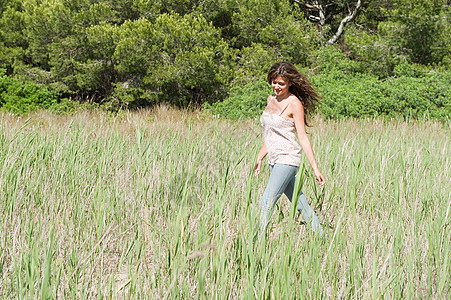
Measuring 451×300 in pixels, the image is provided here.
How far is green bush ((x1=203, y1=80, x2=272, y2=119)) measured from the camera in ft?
31.3

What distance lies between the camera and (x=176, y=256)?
1647mm

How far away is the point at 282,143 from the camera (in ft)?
9.12

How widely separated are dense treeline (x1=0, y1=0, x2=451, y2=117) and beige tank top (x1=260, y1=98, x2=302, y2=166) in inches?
332

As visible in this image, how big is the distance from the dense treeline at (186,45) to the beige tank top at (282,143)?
8424mm

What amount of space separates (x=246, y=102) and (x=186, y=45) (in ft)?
8.51

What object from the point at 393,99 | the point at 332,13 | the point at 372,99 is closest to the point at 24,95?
the point at 372,99

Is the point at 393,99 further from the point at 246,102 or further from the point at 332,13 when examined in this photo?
the point at 332,13

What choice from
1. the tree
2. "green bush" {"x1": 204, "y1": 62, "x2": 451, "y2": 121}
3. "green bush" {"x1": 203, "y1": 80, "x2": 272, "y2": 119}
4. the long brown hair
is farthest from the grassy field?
the tree

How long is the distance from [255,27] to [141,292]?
1128cm

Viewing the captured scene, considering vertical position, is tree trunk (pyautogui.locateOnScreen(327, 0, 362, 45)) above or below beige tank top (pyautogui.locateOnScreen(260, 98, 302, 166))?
above

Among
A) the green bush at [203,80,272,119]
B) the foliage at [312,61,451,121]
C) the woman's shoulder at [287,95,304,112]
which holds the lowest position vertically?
the green bush at [203,80,272,119]

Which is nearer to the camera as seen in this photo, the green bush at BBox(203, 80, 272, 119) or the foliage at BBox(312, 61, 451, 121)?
the foliage at BBox(312, 61, 451, 121)

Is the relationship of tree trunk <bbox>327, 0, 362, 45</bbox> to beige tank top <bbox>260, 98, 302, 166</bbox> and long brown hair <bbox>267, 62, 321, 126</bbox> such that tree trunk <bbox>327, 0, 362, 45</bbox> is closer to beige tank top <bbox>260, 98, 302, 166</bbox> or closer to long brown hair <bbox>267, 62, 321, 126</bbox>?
long brown hair <bbox>267, 62, 321, 126</bbox>

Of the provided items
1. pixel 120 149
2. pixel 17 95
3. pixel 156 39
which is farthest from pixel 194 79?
pixel 120 149
